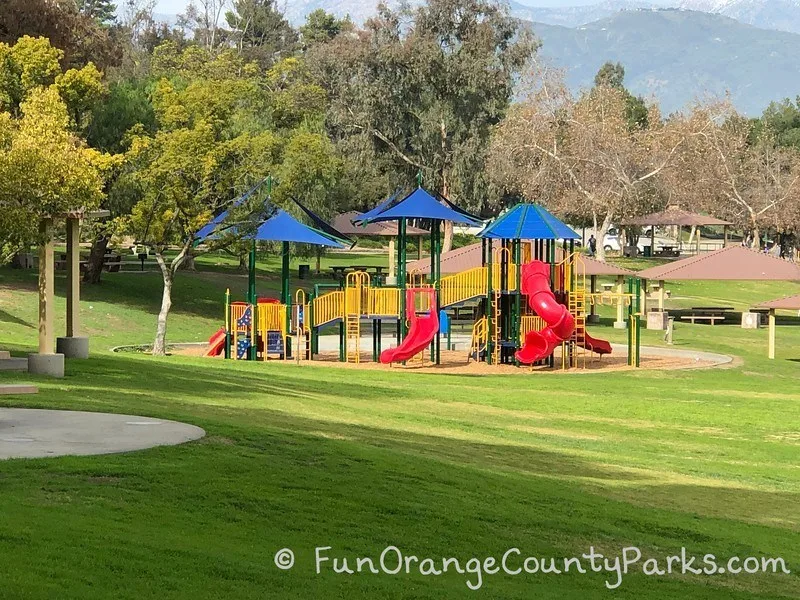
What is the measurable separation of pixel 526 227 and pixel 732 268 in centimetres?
2174

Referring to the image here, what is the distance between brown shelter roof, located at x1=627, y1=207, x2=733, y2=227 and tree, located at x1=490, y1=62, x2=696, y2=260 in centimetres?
798

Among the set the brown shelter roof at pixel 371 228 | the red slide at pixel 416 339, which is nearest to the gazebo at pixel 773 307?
the red slide at pixel 416 339

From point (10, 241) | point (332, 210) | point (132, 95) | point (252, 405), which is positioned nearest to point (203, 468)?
point (252, 405)

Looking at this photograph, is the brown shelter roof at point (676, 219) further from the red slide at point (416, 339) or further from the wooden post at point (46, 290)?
the wooden post at point (46, 290)

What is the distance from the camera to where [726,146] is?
327 feet

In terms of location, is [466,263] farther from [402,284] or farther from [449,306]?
[402,284]

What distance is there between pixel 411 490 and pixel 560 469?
172 inches

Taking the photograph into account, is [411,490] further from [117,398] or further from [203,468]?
[117,398]

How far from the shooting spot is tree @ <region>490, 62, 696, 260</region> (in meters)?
84.6

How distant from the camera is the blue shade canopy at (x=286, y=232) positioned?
39344 millimetres

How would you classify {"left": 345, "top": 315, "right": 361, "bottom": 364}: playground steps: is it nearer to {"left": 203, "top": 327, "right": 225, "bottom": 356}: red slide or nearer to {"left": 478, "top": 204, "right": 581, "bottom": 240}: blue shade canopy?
{"left": 203, "top": 327, "right": 225, "bottom": 356}: red slide

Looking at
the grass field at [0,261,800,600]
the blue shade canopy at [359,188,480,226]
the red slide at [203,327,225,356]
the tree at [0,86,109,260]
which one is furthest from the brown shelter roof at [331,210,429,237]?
the tree at [0,86,109,260]

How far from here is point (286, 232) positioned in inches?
1559

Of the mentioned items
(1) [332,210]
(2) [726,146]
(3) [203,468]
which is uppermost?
(2) [726,146]
